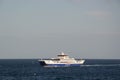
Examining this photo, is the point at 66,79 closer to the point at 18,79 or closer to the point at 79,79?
the point at 79,79

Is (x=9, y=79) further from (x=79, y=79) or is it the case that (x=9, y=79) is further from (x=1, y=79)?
(x=79, y=79)

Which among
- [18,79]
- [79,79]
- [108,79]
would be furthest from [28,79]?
[108,79]

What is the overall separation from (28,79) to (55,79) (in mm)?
7194

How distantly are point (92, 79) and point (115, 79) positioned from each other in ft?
19.6

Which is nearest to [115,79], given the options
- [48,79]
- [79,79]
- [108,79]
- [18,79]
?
[108,79]

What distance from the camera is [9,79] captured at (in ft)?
393

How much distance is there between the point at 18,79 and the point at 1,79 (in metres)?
4.51

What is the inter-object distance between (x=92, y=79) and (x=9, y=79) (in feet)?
71.2

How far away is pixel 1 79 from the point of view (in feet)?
394

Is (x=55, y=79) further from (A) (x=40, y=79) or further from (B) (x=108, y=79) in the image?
(B) (x=108, y=79)

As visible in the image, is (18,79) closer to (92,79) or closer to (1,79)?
(1,79)

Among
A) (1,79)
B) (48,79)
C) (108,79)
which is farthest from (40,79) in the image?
(108,79)

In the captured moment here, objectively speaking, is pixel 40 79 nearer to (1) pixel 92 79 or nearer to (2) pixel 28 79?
(2) pixel 28 79

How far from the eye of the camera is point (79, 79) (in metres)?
121
